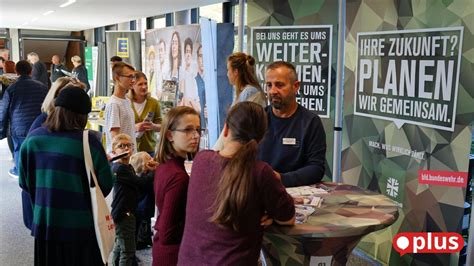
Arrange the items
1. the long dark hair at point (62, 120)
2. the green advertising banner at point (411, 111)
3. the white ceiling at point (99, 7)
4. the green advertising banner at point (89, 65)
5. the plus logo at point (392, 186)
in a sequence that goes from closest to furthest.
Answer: the long dark hair at point (62, 120) → the green advertising banner at point (411, 111) → the plus logo at point (392, 186) → the white ceiling at point (99, 7) → the green advertising banner at point (89, 65)

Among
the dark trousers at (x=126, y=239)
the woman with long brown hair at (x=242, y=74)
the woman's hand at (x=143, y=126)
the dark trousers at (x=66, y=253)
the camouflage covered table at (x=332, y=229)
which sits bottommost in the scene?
the dark trousers at (x=126, y=239)

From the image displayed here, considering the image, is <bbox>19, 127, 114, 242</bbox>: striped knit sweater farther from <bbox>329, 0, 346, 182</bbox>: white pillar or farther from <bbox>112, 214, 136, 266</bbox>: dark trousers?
<bbox>329, 0, 346, 182</bbox>: white pillar

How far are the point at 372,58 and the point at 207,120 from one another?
7.41 feet

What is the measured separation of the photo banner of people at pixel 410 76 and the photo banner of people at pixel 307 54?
0.34 metres

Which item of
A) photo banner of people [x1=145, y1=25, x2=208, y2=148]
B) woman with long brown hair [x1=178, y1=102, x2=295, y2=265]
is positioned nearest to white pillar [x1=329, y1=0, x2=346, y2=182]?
photo banner of people [x1=145, y1=25, x2=208, y2=148]

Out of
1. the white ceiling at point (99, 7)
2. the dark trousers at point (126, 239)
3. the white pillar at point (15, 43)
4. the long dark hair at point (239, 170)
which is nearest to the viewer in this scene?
the long dark hair at point (239, 170)

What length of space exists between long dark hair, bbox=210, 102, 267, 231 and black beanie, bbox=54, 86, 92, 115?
2.90 feet

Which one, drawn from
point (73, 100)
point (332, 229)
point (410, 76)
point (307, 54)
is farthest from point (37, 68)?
point (332, 229)

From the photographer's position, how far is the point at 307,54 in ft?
12.9

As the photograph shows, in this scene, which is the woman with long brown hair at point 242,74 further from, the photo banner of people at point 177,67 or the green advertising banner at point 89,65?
the green advertising banner at point 89,65

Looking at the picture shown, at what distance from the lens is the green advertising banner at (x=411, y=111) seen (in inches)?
107

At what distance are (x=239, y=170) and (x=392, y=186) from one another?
6.89 feet

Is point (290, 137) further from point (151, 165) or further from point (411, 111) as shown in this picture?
point (411, 111)

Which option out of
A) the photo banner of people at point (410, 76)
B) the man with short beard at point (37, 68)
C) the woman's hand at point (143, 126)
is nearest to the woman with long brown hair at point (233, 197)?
the photo banner of people at point (410, 76)
